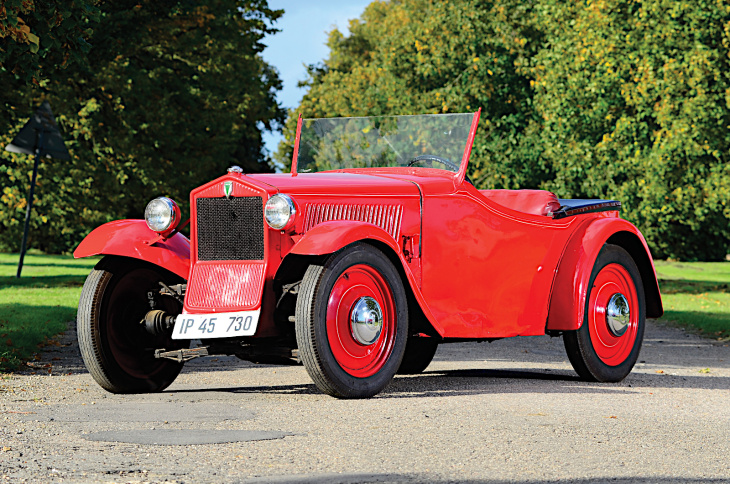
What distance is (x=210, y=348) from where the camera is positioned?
7.36m

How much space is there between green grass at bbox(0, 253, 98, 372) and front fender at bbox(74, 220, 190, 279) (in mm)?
1900

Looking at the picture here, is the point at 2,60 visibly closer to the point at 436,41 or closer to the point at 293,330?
the point at 293,330

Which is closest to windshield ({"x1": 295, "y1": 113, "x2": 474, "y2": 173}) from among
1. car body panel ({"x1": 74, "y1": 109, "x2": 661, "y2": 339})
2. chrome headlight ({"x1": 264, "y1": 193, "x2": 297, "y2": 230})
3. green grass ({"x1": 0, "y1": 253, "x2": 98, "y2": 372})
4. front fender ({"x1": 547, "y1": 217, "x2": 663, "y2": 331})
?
car body panel ({"x1": 74, "y1": 109, "x2": 661, "y2": 339})

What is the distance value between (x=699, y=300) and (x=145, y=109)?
1332cm

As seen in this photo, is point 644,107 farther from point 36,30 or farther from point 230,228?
point 230,228

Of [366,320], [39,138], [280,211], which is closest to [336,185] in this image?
[280,211]

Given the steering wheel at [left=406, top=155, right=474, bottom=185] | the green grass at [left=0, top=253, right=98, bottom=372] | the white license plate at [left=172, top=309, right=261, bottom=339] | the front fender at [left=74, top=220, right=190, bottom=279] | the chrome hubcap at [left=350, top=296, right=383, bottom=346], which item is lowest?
the green grass at [left=0, top=253, right=98, bottom=372]

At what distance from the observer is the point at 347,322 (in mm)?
7352

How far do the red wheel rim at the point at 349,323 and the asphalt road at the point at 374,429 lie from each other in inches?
11.7

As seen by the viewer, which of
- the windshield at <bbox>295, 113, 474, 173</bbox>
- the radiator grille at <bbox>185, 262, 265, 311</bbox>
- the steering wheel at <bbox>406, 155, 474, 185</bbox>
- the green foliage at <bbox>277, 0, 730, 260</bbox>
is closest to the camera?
the radiator grille at <bbox>185, 262, 265, 311</bbox>

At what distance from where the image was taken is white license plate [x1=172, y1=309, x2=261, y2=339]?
7199 millimetres

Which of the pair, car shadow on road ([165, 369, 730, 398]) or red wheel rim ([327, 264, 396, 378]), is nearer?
red wheel rim ([327, 264, 396, 378])

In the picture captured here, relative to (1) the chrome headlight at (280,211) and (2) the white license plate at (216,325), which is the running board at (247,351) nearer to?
(2) the white license plate at (216,325)

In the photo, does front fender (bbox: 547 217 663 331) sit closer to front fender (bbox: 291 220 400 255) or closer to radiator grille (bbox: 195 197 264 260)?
front fender (bbox: 291 220 400 255)
